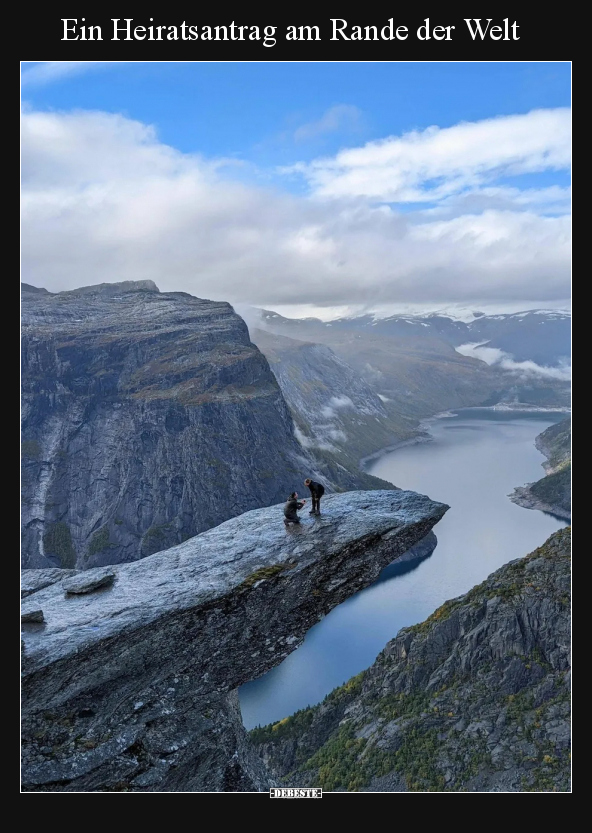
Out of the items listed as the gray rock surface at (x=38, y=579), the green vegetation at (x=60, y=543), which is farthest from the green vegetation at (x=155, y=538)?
the gray rock surface at (x=38, y=579)

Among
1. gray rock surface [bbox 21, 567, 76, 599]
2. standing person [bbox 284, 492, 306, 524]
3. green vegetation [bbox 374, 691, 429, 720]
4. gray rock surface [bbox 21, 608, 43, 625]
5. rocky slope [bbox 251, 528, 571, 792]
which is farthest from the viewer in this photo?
green vegetation [bbox 374, 691, 429, 720]

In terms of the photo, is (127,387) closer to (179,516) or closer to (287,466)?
(179,516)

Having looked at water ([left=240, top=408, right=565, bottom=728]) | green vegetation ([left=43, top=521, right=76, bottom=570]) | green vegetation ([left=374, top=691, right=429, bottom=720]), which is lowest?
water ([left=240, top=408, right=565, bottom=728])

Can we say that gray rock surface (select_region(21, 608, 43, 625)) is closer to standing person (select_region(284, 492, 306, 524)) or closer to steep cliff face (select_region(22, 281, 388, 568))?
standing person (select_region(284, 492, 306, 524))

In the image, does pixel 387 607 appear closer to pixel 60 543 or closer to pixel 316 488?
pixel 60 543

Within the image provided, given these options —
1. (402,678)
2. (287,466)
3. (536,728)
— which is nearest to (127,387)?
(287,466)

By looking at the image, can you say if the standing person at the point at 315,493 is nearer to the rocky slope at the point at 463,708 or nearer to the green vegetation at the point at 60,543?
the rocky slope at the point at 463,708

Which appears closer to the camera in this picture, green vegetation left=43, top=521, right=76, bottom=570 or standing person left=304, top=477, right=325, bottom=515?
standing person left=304, top=477, right=325, bottom=515

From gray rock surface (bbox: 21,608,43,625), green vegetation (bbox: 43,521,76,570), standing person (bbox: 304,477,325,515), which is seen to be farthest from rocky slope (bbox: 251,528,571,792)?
green vegetation (bbox: 43,521,76,570)
